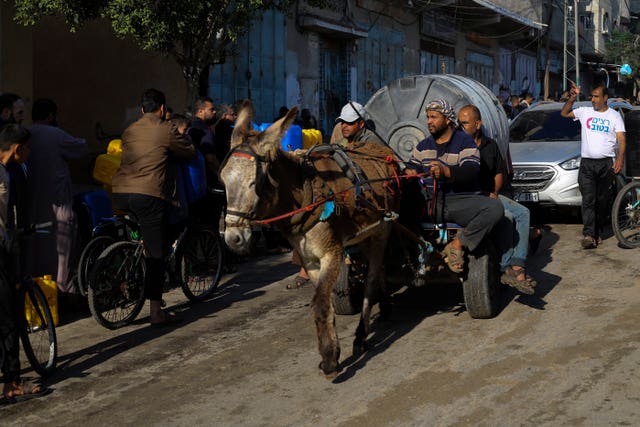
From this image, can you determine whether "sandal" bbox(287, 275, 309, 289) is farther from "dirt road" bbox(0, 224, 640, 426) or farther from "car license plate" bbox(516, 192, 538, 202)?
"car license plate" bbox(516, 192, 538, 202)

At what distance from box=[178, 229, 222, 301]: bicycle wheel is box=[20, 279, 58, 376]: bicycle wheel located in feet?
7.62

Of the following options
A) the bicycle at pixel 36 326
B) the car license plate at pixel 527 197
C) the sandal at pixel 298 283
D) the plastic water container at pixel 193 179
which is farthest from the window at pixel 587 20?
the bicycle at pixel 36 326

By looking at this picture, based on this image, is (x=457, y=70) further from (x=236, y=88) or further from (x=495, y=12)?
(x=236, y=88)

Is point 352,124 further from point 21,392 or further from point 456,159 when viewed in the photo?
point 21,392

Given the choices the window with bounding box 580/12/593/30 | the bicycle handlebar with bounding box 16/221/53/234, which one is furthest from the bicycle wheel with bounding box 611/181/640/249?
the window with bounding box 580/12/593/30

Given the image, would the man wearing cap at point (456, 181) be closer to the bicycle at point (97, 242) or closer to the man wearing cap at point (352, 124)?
the man wearing cap at point (352, 124)

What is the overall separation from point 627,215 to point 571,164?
1.96 meters

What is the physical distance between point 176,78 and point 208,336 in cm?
983

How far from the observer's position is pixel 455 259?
22.8 feet

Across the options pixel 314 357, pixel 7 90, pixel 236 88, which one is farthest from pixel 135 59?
pixel 314 357

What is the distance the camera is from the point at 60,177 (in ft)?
24.9

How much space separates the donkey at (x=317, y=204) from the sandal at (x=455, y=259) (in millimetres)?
623

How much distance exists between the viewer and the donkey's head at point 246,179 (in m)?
5.40

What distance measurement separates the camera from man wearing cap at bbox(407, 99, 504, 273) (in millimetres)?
6863
